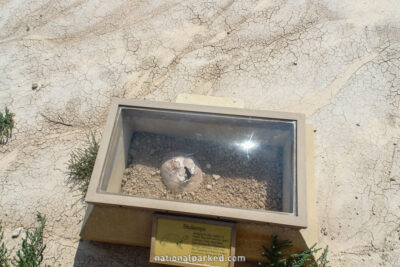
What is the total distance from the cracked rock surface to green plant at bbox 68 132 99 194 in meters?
0.10

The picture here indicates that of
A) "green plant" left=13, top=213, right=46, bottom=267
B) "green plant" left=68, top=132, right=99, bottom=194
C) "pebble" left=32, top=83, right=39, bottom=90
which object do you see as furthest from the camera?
"pebble" left=32, top=83, right=39, bottom=90

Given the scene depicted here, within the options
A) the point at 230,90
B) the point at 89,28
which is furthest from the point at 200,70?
the point at 89,28

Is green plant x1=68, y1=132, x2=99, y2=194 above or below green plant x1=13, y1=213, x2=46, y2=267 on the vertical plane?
above

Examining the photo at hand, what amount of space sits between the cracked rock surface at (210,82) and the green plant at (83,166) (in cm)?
10

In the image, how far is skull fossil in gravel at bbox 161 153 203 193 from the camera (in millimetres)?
2463

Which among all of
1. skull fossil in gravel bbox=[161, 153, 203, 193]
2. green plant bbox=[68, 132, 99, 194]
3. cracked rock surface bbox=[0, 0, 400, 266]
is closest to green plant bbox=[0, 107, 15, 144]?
cracked rock surface bbox=[0, 0, 400, 266]

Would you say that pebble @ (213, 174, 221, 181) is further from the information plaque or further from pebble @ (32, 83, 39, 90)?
pebble @ (32, 83, 39, 90)

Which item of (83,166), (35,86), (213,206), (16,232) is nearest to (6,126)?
(35,86)

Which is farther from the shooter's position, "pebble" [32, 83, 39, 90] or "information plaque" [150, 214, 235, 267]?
"pebble" [32, 83, 39, 90]

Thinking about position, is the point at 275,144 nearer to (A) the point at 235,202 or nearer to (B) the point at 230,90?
(A) the point at 235,202

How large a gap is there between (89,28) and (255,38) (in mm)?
A: 2146

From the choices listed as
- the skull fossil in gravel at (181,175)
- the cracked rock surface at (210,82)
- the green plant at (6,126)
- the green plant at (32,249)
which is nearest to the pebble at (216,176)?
the skull fossil in gravel at (181,175)

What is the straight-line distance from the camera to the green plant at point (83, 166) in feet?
9.95

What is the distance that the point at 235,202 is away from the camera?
97.4 inches
